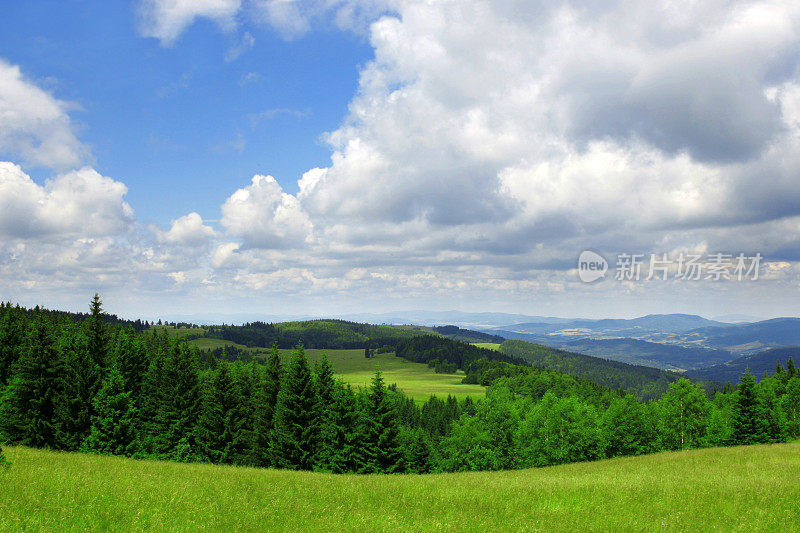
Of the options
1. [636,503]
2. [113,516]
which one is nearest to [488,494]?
[636,503]

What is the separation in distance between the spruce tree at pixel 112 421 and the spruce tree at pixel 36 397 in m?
3.58

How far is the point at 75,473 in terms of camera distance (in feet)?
45.9

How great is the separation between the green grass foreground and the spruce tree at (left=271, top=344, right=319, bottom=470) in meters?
22.6

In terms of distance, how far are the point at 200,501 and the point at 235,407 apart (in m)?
32.5

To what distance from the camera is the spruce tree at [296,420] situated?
37.1 m

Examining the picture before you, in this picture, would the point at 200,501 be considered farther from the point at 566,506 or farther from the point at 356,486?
the point at 566,506

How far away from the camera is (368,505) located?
11844mm

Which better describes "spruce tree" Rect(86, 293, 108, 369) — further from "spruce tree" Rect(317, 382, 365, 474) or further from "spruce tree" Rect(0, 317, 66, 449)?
"spruce tree" Rect(317, 382, 365, 474)

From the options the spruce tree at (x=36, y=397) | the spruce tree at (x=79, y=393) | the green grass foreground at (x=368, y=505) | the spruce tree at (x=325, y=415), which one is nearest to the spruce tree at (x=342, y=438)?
the spruce tree at (x=325, y=415)

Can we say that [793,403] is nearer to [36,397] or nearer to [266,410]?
[266,410]

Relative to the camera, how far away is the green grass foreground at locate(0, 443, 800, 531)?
963 cm

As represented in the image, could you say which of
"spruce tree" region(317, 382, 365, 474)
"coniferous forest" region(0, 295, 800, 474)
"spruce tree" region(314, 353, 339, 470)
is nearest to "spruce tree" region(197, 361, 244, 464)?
"coniferous forest" region(0, 295, 800, 474)

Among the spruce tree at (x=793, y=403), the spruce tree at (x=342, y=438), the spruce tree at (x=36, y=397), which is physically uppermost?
the spruce tree at (x=36, y=397)

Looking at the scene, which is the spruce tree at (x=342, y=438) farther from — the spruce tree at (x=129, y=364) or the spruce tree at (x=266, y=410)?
the spruce tree at (x=129, y=364)
